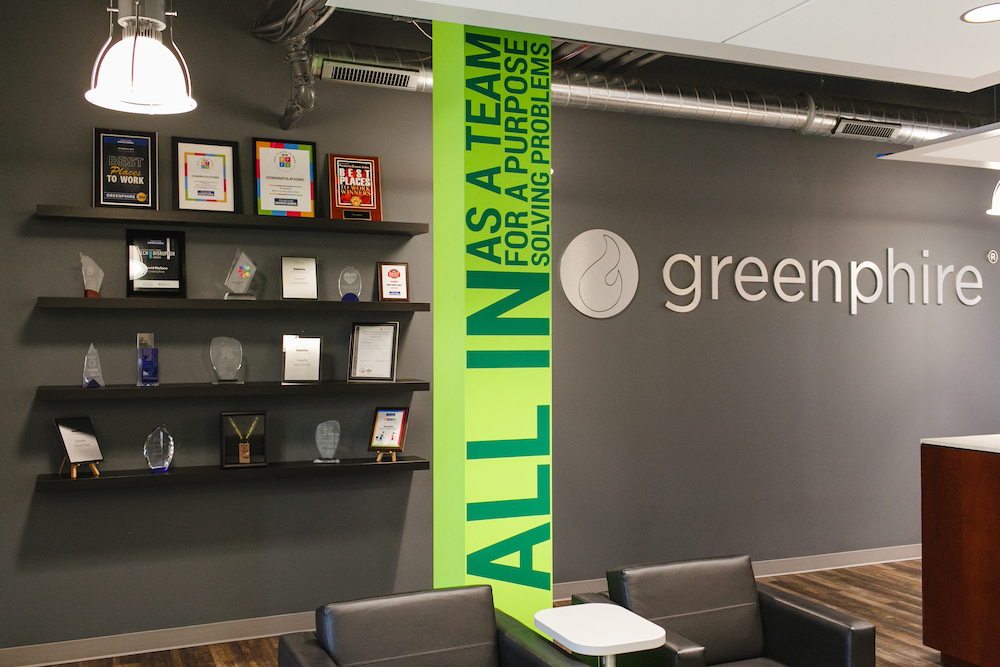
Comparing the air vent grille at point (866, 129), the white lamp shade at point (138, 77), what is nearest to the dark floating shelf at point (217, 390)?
the white lamp shade at point (138, 77)

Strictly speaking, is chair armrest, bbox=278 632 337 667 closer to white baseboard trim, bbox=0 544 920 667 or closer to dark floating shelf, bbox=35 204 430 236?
white baseboard trim, bbox=0 544 920 667

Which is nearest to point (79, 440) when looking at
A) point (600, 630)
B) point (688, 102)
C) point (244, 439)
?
point (244, 439)

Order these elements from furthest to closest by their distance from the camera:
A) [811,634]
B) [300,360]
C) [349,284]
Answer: [349,284] → [300,360] → [811,634]

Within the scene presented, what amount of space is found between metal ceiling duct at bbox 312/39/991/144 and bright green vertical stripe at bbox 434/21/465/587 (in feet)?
3.35

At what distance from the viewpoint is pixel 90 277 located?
4242 millimetres

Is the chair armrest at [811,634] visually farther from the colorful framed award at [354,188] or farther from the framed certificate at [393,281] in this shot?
the colorful framed award at [354,188]

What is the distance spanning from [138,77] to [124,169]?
2.03m

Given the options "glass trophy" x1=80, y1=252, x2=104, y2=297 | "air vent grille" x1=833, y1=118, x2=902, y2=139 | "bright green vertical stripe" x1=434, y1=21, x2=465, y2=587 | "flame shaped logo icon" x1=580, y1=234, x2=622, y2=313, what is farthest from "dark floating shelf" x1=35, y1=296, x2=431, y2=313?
"air vent grille" x1=833, y1=118, x2=902, y2=139

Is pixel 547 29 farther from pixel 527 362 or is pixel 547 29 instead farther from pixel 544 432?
pixel 544 432

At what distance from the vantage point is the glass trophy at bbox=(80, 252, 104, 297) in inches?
166

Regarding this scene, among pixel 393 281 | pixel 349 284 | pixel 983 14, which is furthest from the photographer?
pixel 393 281

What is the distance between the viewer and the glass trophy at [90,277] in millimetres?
4227

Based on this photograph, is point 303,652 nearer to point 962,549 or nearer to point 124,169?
point 124,169

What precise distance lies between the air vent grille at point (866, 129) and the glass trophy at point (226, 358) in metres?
4.26
